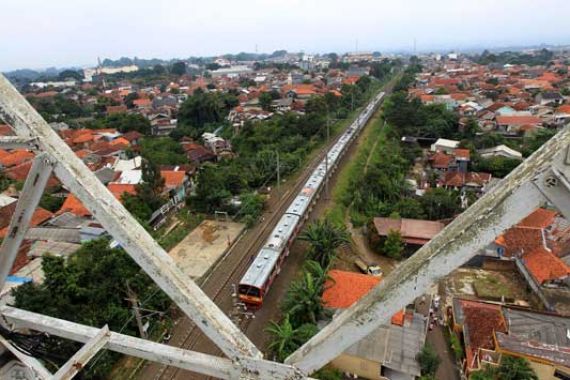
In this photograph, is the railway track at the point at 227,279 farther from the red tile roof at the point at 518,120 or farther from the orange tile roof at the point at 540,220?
the red tile roof at the point at 518,120

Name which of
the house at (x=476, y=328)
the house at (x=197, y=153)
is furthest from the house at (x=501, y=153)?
the house at (x=197, y=153)

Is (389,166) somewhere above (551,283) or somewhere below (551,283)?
above

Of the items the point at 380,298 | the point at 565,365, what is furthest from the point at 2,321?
the point at 565,365

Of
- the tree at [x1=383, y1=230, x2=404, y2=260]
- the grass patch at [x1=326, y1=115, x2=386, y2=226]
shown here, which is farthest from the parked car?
the grass patch at [x1=326, y1=115, x2=386, y2=226]

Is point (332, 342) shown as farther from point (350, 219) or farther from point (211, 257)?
point (350, 219)

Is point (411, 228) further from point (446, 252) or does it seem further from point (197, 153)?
point (197, 153)

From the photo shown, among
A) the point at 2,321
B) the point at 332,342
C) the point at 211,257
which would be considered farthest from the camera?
the point at 211,257
